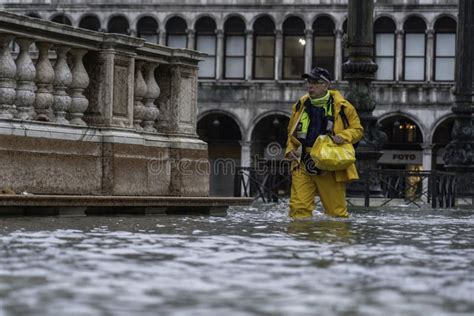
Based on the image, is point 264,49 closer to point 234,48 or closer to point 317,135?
point 234,48

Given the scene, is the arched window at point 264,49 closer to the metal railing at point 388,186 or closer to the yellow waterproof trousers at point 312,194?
the metal railing at point 388,186

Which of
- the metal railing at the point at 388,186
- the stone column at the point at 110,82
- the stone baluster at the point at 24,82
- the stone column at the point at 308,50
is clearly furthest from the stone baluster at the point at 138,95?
the stone column at the point at 308,50

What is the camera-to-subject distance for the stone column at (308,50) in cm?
5891

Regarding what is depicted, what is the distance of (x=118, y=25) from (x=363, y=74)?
3937 centimetres

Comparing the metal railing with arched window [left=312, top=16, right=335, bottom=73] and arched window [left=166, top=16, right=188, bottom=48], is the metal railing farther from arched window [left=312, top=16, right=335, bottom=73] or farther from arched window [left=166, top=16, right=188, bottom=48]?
arched window [left=166, top=16, right=188, bottom=48]

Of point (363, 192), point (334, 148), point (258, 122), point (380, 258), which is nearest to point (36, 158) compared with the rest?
point (334, 148)

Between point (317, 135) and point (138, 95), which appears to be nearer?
point (317, 135)

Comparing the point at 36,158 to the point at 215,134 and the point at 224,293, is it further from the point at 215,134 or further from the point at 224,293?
the point at 215,134

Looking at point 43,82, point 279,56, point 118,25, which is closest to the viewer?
point 43,82

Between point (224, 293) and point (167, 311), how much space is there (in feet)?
2.45

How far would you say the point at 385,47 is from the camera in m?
58.3

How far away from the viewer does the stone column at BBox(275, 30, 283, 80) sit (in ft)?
194

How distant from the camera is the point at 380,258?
27.9 ft

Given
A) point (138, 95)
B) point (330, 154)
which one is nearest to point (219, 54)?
point (138, 95)
